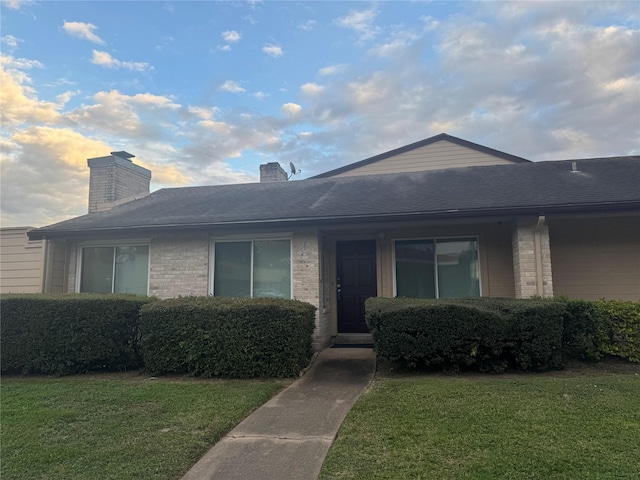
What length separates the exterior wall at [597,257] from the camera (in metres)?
8.34

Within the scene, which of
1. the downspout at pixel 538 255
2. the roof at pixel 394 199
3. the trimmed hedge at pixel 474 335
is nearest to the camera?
the trimmed hedge at pixel 474 335

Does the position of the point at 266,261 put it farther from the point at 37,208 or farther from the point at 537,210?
the point at 37,208

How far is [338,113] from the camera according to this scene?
16859 millimetres

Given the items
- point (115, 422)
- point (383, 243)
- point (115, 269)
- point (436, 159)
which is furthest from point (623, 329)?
point (115, 269)

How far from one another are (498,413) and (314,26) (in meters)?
9.59

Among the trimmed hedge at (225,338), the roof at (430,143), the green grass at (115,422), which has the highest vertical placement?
the roof at (430,143)

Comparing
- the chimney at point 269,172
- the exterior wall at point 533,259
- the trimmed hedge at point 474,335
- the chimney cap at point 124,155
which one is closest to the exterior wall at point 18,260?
the chimney cap at point 124,155

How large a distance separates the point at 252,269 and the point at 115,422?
15.2ft

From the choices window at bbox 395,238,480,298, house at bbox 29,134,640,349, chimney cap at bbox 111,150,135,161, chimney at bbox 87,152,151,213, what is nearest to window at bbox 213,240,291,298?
house at bbox 29,134,640,349

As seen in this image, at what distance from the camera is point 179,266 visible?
8.97m

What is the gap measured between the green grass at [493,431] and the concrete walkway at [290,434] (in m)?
0.20

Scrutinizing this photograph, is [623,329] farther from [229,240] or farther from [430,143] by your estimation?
[430,143]

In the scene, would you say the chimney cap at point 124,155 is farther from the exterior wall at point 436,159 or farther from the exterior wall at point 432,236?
the exterior wall at point 436,159

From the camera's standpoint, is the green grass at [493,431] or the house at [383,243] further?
the house at [383,243]
